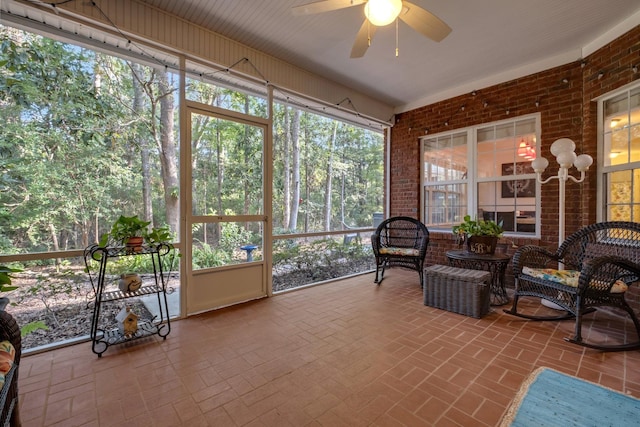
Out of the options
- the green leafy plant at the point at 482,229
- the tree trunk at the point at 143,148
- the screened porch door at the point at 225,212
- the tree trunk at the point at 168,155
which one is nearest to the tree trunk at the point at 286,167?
the screened porch door at the point at 225,212

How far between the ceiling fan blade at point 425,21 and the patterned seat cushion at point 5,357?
2.73 meters

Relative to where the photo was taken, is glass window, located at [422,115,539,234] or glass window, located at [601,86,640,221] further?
glass window, located at [422,115,539,234]

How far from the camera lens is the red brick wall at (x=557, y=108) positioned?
119 inches

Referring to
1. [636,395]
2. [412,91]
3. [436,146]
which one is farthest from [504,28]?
[636,395]

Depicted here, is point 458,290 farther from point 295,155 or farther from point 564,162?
point 295,155

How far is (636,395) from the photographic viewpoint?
1.70 metres

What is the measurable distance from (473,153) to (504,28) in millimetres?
1836

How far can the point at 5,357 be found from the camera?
48.6 inches

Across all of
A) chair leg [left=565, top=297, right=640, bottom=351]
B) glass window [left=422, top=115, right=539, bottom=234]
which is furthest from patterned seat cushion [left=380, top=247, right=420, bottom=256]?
chair leg [left=565, top=297, right=640, bottom=351]

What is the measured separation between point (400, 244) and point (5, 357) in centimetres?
474

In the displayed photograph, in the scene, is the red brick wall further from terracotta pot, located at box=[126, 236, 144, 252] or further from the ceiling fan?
terracotta pot, located at box=[126, 236, 144, 252]

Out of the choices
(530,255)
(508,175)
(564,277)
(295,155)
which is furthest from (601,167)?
(295,155)

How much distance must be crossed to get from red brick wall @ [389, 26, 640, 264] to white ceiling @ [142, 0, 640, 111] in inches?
5.8

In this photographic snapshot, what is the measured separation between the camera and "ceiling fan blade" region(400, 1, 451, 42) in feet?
6.18
